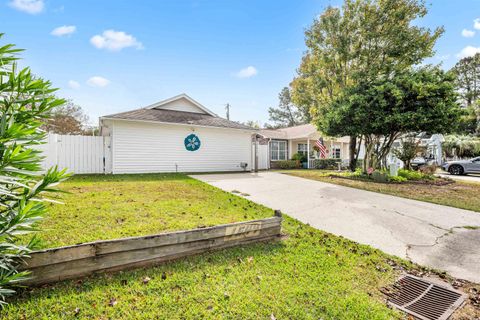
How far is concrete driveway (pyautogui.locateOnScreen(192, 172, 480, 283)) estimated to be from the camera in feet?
11.5

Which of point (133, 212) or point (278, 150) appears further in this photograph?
point (278, 150)

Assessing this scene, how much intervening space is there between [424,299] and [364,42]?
1429 centimetres

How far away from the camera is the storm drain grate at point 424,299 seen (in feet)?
7.60

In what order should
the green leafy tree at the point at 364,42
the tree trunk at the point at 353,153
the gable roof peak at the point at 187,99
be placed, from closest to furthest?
the green leafy tree at the point at 364,42
the gable roof peak at the point at 187,99
the tree trunk at the point at 353,153

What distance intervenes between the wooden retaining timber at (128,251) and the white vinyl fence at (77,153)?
9.88 m

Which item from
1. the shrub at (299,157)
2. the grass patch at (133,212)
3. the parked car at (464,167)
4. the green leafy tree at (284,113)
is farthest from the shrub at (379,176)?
the green leafy tree at (284,113)

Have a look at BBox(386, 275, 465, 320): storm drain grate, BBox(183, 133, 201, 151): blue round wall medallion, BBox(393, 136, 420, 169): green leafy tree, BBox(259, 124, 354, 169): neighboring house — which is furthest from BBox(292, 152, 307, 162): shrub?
BBox(386, 275, 465, 320): storm drain grate

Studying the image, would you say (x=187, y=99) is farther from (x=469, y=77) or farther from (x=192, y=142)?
(x=469, y=77)

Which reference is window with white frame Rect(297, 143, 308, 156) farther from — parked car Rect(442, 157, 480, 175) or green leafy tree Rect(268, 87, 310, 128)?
green leafy tree Rect(268, 87, 310, 128)

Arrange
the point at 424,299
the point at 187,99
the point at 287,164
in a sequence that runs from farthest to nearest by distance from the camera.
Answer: the point at 287,164
the point at 187,99
the point at 424,299

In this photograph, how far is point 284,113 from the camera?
146 feet

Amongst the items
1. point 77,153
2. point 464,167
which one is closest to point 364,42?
point 464,167

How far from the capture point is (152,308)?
2105mm

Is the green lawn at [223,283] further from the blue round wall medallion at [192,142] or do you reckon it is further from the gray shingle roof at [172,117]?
the blue round wall medallion at [192,142]
